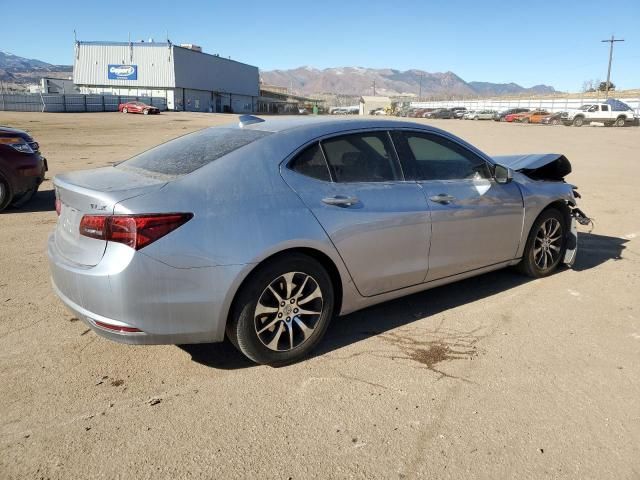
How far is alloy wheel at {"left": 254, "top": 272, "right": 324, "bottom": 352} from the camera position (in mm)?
3361

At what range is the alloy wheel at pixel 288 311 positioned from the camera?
3361 millimetres

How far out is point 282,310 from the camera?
11.3 feet

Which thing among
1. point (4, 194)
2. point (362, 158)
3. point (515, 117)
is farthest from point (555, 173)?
point (515, 117)

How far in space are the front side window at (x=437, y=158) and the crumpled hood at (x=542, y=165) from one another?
2.64ft

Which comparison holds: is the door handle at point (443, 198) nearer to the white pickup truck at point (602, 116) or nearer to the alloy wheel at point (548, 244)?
the alloy wheel at point (548, 244)

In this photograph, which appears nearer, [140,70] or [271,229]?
[271,229]

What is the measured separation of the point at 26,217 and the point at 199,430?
6.25m

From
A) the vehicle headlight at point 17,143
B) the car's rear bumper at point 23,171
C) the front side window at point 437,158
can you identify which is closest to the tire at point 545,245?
the front side window at point 437,158

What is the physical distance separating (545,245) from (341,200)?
2.69m

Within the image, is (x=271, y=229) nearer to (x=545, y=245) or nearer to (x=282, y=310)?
(x=282, y=310)

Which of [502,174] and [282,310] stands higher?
[502,174]

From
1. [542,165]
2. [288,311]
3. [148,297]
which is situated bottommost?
[288,311]

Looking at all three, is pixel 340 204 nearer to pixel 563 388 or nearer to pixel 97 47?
pixel 563 388

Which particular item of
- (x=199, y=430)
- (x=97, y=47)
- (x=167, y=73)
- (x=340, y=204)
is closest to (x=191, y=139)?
(x=340, y=204)
